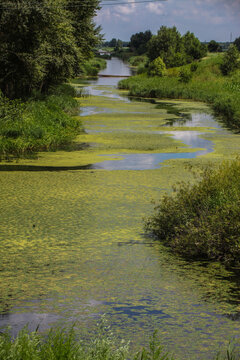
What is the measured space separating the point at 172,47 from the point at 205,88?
104ft

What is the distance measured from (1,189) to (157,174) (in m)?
3.56

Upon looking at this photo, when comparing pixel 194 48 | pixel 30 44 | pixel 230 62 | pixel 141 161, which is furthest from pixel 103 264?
pixel 194 48

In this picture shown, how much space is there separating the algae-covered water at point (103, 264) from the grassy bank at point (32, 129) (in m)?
1.42

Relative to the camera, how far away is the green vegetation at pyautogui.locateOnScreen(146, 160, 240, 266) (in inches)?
229

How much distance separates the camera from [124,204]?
863cm

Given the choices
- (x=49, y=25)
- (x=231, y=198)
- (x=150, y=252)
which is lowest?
(x=150, y=252)

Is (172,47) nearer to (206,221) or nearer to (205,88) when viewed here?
(205,88)

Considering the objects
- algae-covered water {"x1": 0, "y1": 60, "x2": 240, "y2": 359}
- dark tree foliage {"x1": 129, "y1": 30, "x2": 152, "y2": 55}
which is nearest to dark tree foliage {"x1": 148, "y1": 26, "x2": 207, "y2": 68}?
algae-covered water {"x1": 0, "y1": 60, "x2": 240, "y2": 359}

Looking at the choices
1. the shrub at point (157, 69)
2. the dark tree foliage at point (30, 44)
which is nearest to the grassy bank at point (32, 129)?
the dark tree foliage at point (30, 44)

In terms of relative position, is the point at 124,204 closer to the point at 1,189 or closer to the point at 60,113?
the point at 1,189

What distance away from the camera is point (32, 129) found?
15.7 m

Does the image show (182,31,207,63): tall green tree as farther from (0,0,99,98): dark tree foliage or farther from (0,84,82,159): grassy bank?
(0,84,82,159): grassy bank

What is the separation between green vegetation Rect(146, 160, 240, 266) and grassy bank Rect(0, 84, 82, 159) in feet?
24.9

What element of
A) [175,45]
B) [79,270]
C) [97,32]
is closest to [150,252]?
[79,270]
